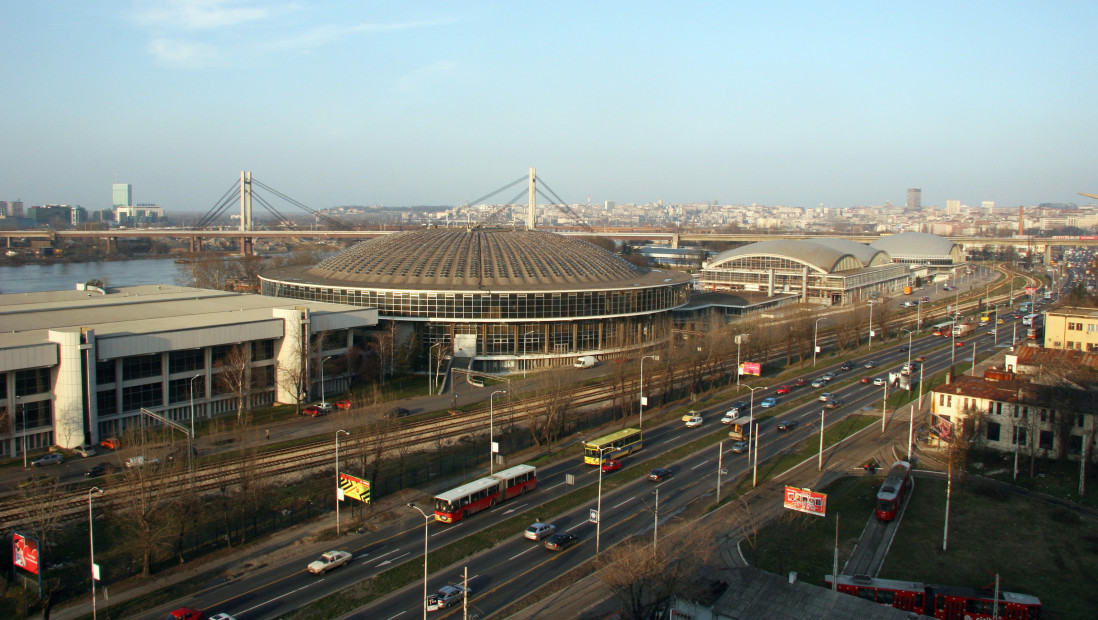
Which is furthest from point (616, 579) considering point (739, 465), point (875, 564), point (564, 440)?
point (564, 440)

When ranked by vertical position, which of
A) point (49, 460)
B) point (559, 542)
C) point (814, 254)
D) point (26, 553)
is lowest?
point (559, 542)

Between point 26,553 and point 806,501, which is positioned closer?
point 26,553

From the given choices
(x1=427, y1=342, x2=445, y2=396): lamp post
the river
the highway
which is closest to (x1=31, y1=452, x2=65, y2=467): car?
the highway

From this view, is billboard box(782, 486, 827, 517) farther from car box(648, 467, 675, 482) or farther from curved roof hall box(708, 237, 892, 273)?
curved roof hall box(708, 237, 892, 273)

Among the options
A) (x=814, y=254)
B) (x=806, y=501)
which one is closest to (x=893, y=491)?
(x=806, y=501)

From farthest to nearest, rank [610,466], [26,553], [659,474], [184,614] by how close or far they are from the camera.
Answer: [610,466]
[659,474]
[26,553]
[184,614]

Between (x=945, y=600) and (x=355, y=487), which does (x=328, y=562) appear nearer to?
(x=355, y=487)

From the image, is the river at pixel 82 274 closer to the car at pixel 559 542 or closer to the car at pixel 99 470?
the car at pixel 99 470
